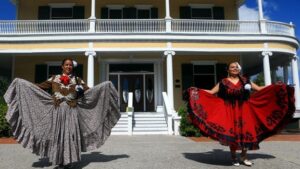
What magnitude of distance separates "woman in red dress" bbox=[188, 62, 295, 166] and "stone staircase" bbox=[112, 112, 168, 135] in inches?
346

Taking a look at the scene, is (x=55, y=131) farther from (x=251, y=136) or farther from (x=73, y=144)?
(x=251, y=136)

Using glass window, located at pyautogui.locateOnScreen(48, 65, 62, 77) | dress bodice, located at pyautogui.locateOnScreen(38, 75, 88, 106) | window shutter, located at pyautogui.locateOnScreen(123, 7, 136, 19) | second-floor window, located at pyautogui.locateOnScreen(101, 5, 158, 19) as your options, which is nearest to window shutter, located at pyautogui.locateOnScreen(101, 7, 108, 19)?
second-floor window, located at pyautogui.locateOnScreen(101, 5, 158, 19)

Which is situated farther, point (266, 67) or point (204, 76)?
point (204, 76)

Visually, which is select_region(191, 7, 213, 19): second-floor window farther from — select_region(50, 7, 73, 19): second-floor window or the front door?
select_region(50, 7, 73, 19): second-floor window

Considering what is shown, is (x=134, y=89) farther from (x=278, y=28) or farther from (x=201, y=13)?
(x=278, y=28)

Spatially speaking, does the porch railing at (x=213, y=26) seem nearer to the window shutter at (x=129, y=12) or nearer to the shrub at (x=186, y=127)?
the window shutter at (x=129, y=12)

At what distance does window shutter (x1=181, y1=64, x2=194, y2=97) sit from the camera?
61.3 ft

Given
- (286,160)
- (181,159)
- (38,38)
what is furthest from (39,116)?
(38,38)

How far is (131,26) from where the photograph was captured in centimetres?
1772

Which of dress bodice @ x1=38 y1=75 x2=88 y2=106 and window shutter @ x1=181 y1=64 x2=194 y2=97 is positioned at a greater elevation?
window shutter @ x1=181 y1=64 x2=194 y2=97

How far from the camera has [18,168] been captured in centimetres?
564

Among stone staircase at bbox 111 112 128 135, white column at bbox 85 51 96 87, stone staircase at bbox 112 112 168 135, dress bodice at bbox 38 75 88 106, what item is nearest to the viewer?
dress bodice at bbox 38 75 88 106

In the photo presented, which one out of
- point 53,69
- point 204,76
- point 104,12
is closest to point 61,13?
point 104,12

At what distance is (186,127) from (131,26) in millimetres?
6856
